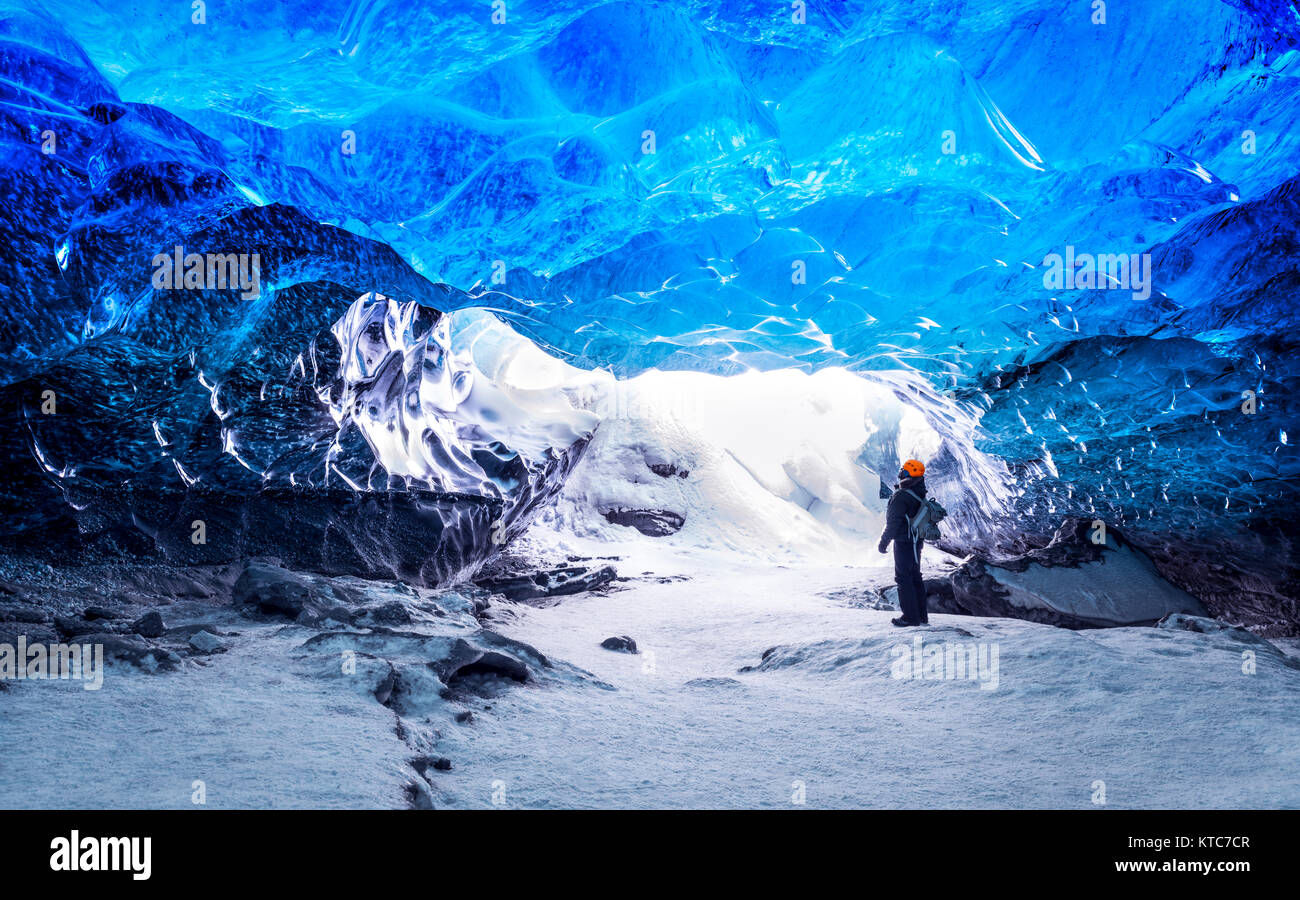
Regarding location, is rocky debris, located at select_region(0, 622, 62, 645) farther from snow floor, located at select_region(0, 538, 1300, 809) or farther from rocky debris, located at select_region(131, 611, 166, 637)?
snow floor, located at select_region(0, 538, 1300, 809)

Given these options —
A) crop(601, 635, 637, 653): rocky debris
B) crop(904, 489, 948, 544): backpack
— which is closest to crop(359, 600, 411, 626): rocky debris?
crop(601, 635, 637, 653): rocky debris

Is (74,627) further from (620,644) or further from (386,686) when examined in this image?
(620,644)

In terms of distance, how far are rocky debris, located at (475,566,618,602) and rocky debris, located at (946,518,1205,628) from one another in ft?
12.5

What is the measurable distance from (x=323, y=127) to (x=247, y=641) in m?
3.60

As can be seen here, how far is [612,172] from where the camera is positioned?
19.6 feet

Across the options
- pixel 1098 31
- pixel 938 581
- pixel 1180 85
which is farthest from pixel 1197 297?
pixel 938 581

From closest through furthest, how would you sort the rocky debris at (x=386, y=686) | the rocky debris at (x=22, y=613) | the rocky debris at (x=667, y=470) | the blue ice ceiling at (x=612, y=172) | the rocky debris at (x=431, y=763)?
the rocky debris at (x=431, y=763) → the rocky debris at (x=386, y=686) → the rocky debris at (x=22, y=613) → the blue ice ceiling at (x=612, y=172) → the rocky debris at (x=667, y=470)

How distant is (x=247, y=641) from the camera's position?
453cm

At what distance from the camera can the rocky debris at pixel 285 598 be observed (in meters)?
5.22

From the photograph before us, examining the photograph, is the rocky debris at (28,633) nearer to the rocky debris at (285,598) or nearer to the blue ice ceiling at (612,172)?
the rocky debris at (285,598)

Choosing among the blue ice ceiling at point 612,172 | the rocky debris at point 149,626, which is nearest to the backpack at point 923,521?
the blue ice ceiling at point 612,172

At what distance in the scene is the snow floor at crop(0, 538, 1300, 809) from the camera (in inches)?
117

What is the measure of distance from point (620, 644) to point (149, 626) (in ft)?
10.0

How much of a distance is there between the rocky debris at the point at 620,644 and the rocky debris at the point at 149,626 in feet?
9.46
